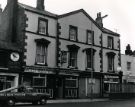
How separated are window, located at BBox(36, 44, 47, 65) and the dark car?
25.5 ft

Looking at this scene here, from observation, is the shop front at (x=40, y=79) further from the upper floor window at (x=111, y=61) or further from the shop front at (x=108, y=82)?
the upper floor window at (x=111, y=61)

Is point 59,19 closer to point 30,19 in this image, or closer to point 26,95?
point 30,19

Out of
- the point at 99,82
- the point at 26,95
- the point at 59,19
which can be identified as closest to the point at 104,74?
the point at 99,82

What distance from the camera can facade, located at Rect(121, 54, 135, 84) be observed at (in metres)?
48.1

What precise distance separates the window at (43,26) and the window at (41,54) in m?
1.83

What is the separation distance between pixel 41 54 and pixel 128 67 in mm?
22102

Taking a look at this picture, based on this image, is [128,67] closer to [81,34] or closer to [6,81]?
[81,34]

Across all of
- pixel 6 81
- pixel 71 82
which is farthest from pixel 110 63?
pixel 6 81

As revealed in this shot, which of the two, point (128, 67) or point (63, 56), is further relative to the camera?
point (128, 67)

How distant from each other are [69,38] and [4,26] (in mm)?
8923

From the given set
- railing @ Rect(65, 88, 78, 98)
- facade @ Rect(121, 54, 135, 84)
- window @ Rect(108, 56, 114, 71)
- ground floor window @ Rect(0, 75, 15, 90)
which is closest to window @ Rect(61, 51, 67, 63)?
railing @ Rect(65, 88, 78, 98)

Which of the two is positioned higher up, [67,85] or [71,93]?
[67,85]

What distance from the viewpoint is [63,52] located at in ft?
113

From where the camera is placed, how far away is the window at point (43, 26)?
108ft
